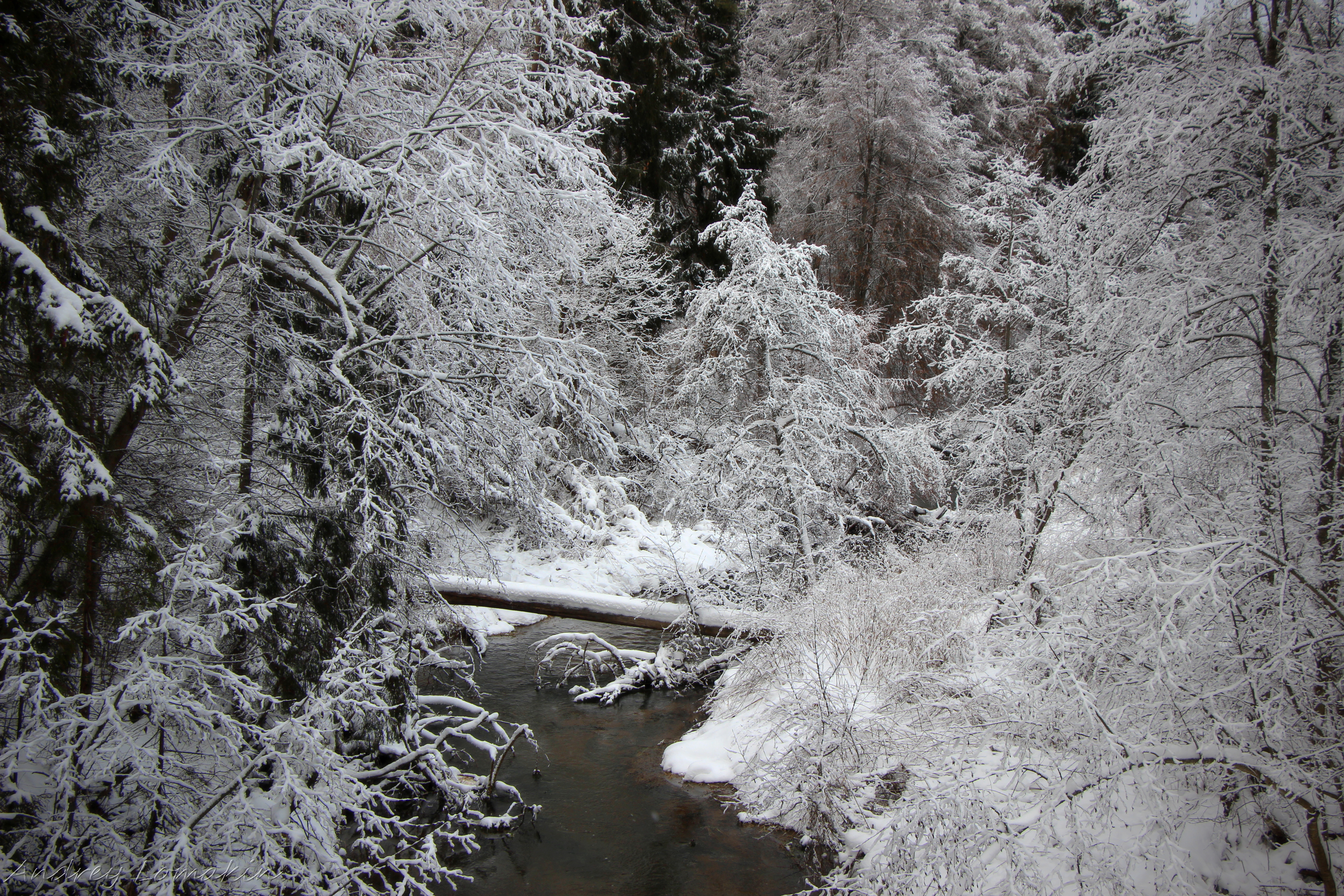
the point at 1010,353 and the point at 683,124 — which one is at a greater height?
the point at 683,124

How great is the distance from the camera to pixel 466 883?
5.44m

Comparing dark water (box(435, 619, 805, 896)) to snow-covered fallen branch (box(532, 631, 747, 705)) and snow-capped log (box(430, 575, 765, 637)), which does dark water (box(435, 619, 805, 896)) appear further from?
snow-capped log (box(430, 575, 765, 637))

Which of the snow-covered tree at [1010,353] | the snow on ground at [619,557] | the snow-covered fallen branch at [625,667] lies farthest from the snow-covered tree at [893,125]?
the snow-covered fallen branch at [625,667]

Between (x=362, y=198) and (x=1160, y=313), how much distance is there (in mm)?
5536

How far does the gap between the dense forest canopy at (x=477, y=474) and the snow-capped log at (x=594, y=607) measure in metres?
0.64

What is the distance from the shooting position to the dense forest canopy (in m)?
3.36

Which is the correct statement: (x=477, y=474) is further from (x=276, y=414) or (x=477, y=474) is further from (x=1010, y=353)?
(x=1010, y=353)

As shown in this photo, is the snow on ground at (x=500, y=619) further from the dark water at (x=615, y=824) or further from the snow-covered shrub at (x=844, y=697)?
the snow-covered shrub at (x=844, y=697)

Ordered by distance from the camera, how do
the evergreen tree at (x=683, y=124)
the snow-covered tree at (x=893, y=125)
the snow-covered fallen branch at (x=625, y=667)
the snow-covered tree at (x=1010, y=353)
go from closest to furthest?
the snow-covered tree at (x=1010, y=353)
the snow-covered fallen branch at (x=625, y=667)
the evergreen tree at (x=683, y=124)
the snow-covered tree at (x=893, y=125)

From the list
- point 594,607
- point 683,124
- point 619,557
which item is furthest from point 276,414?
point 683,124

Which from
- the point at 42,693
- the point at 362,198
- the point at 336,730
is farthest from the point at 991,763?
the point at 362,198

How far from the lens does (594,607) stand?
837cm

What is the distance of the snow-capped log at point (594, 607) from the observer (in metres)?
7.39

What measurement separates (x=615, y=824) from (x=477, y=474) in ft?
11.8
